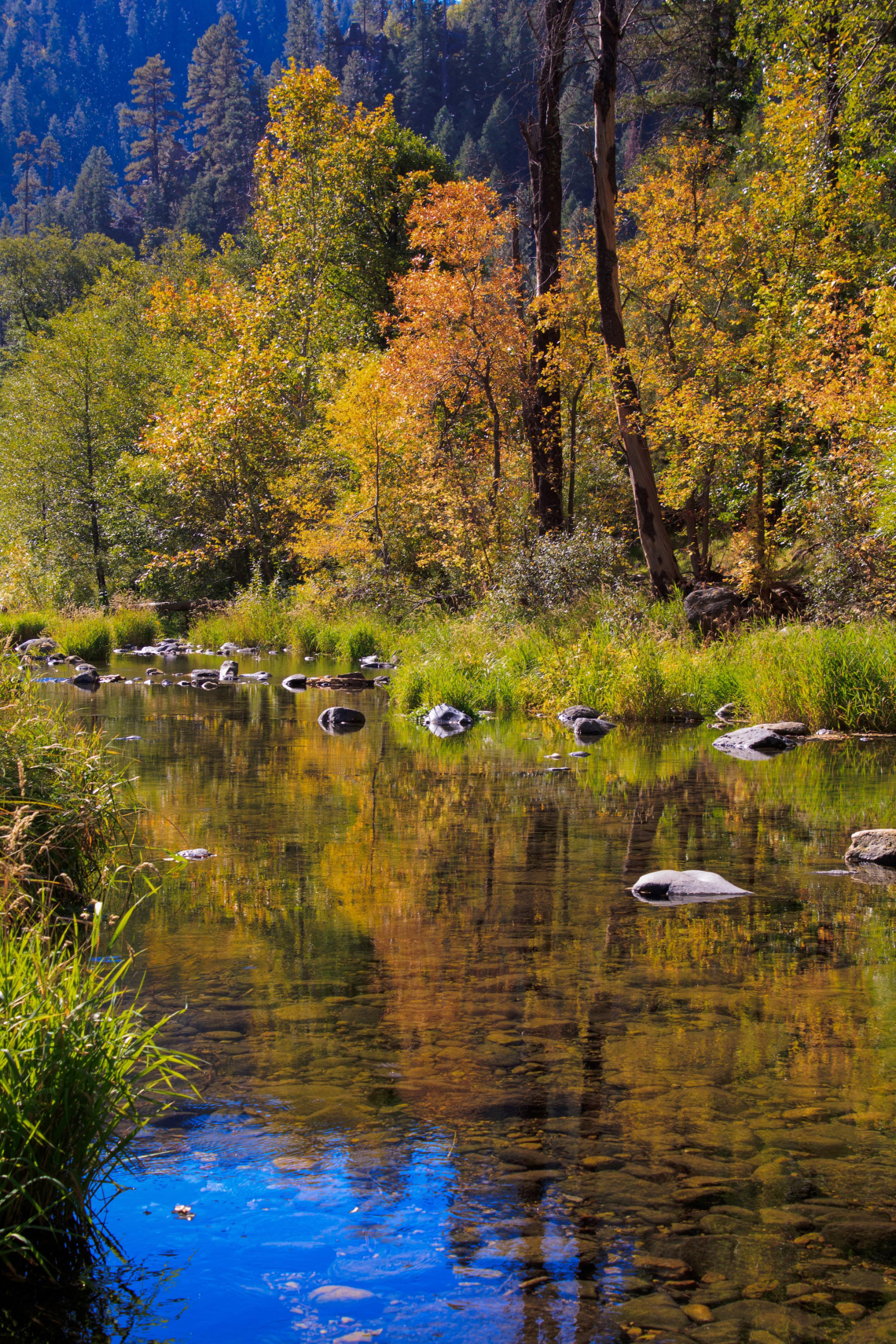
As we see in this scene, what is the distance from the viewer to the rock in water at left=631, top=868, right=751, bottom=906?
18.9 ft

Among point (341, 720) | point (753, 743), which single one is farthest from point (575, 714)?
point (341, 720)

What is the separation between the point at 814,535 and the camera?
16453 mm

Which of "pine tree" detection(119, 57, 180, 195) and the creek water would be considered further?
"pine tree" detection(119, 57, 180, 195)

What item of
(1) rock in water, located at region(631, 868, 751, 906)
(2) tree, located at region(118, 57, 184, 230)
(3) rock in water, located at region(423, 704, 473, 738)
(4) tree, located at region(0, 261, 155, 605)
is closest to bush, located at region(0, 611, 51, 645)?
(4) tree, located at region(0, 261, 155, 605)

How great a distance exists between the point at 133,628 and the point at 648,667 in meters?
20.4

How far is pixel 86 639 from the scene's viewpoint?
26297 millimetres

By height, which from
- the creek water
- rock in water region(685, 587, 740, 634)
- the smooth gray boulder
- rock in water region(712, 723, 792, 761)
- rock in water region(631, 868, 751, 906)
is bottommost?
the smooth gray boulder

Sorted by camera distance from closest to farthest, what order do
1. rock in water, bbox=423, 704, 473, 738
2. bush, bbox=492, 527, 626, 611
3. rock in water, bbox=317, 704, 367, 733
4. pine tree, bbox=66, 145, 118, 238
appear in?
rock in water, bbox=317, 704, 367, 733, rock in water, bbox=423, 704, 473, 738, bush, bbox=492, 527, 626, 611, pine tree, bbox=66, 145, 118, 238

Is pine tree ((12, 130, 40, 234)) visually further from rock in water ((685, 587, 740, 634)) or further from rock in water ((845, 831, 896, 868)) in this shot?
rock in water ((845, 831, 896, 868))

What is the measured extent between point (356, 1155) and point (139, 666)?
21.9 meters

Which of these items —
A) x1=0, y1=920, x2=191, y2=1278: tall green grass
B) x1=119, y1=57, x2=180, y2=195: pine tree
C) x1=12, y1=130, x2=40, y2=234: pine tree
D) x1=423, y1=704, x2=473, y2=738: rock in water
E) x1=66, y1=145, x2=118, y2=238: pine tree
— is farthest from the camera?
x1=12, y1=130, x2=40, y2=234: pine tree

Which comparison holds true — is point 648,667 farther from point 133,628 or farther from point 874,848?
point 133,628

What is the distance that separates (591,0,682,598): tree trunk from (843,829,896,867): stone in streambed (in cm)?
1088

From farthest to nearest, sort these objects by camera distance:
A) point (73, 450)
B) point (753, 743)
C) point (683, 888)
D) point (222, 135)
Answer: point (222, 135), point (73, 450), point (753, 743), point (683, 888)
